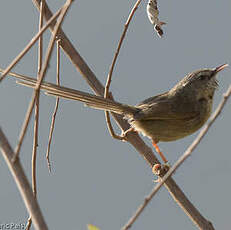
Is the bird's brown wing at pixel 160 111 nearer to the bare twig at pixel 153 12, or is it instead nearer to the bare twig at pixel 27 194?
the bare twig at pixel 153 12

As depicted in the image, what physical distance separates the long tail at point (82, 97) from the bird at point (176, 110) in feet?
0.04

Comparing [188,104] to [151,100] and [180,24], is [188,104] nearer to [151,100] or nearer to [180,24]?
[151,100]

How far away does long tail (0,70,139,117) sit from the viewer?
106 inches

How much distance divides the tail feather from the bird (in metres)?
0.01

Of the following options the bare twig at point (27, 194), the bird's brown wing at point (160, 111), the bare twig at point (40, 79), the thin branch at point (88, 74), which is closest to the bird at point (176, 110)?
the bird's brown wing at point (160, 111)

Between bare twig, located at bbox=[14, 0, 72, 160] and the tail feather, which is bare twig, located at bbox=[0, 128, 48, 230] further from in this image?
the tail feather

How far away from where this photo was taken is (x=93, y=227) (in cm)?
210

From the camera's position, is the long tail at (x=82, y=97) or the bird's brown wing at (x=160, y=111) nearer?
the long tail at (x=82, y=97)

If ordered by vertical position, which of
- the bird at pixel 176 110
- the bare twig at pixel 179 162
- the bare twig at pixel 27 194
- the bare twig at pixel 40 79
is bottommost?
the bird at pixel 176 110

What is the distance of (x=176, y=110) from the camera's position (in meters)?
4.66

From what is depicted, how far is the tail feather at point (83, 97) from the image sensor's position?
2697mm

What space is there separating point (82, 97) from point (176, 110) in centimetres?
163

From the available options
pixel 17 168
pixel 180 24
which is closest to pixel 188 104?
pixel 17 168

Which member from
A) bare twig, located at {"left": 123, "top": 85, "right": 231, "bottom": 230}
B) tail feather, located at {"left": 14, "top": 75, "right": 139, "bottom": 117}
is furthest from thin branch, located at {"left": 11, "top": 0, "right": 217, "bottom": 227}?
bare twig, located at {"left": 123, "top": 85, "right": 231, "bottom": 230}
